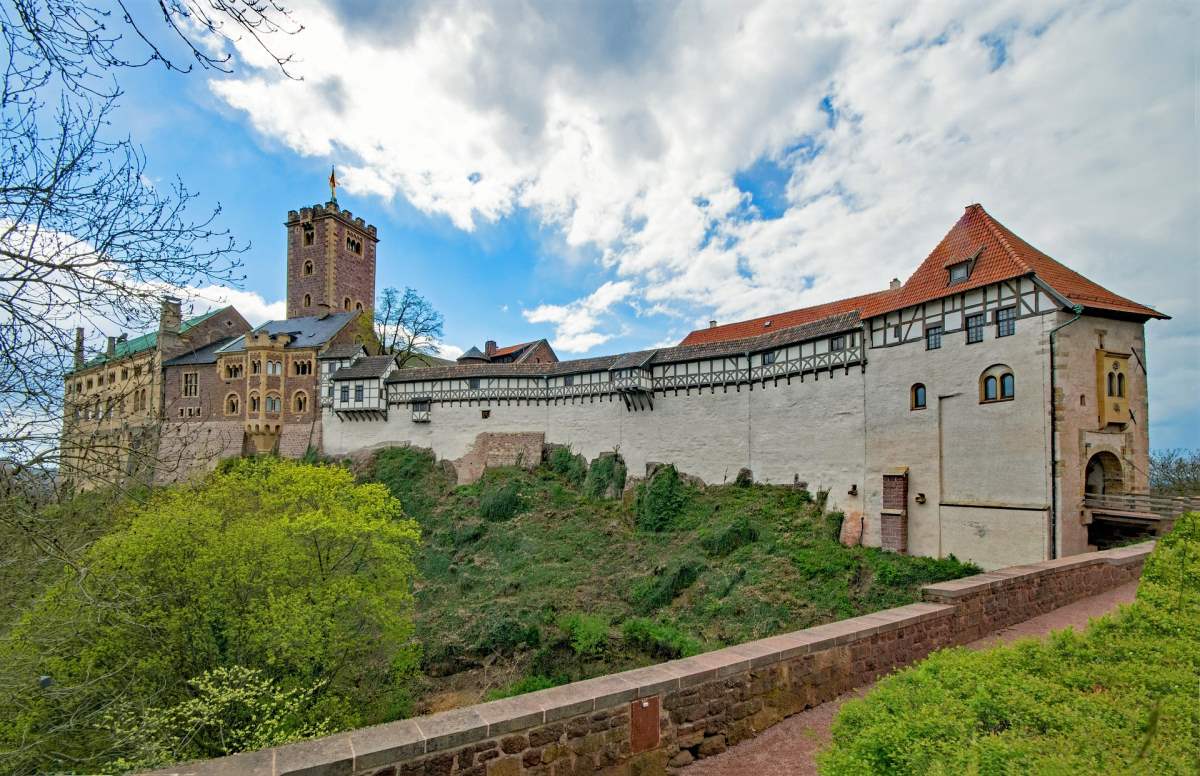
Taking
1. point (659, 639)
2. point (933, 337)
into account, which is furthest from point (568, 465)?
point (933, 337)

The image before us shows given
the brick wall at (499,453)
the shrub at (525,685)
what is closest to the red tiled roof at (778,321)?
the brick wall at (499,453)

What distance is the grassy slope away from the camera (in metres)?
15.5

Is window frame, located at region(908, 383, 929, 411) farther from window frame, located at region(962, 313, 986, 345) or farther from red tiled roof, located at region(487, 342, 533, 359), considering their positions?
red tiled roof, located at region(487, 342, 533, 359)

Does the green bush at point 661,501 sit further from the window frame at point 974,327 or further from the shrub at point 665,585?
the window frame at point 974,327

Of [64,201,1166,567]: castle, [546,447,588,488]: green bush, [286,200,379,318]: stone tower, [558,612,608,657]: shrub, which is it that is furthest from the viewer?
[286,200,379,318]: stone tower

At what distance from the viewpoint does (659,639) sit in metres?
15.6

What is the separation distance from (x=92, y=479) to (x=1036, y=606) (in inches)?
423

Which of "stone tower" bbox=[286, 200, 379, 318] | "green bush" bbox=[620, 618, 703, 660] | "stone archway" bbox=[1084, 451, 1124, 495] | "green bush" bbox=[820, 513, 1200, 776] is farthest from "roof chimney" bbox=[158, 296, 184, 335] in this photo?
"stone tower" bbox=[286, 200, 379, 318]

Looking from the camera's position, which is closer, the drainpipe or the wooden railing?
the wooden railing

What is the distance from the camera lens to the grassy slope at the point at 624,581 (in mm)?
15469

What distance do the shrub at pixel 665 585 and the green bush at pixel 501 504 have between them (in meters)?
9.24

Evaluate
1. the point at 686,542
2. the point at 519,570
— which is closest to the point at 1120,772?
the point at 686,542

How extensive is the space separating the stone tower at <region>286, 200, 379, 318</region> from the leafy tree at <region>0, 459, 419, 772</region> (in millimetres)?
28872

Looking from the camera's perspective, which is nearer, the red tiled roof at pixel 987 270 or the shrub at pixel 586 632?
the red tiled roof at pixel 987 270
